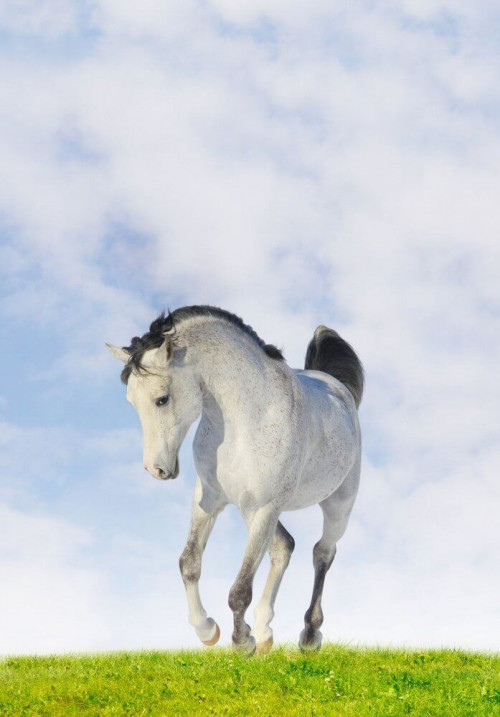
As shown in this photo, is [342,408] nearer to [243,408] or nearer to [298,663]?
[243,408]

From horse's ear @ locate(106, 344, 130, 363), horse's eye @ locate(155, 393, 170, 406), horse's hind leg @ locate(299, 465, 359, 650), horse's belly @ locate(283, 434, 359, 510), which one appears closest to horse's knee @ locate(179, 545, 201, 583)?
horse's belly @ locate(283, 434, 359, 510)

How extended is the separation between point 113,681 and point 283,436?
3.63 metres

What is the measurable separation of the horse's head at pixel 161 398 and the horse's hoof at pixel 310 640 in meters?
3.88

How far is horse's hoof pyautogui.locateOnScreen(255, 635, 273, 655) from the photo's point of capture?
10.6m

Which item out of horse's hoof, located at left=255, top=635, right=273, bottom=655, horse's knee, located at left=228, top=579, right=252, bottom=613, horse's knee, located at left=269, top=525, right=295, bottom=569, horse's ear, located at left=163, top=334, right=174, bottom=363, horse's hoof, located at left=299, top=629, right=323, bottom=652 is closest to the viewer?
horse's ear, located at left=163, top=334, right=174, bottom=363

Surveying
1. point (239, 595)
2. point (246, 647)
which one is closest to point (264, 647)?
point (246, 647)

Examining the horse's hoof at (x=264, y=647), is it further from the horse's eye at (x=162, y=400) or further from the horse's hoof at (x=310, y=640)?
the horse's eye at (x=162, y=400)

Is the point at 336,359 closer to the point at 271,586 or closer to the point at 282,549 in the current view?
the point at 282,549

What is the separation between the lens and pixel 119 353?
10.3 m

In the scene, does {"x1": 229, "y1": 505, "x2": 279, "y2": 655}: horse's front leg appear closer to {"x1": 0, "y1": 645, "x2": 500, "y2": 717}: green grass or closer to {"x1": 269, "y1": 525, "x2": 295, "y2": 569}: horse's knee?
{"x1": 0, "y1": 645, "x2": 500, "y2": 717}: green grass

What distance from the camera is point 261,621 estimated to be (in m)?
10.7

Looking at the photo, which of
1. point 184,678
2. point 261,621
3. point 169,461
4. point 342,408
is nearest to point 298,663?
point 261,621

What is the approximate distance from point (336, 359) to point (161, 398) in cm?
540

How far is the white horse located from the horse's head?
0.04 feet
